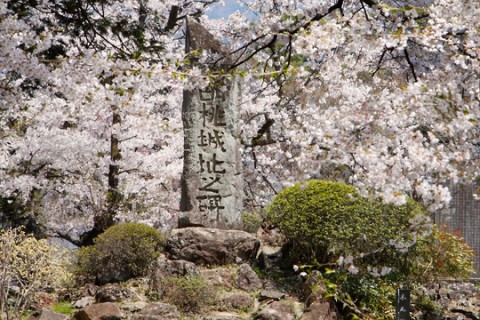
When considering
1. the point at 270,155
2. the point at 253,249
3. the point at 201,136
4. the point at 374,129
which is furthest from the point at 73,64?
the point at 270,155

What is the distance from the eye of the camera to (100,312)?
8820mm

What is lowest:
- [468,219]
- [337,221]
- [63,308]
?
[63,308]

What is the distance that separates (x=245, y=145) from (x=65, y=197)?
176 inches

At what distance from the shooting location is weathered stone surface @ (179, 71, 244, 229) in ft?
35.3

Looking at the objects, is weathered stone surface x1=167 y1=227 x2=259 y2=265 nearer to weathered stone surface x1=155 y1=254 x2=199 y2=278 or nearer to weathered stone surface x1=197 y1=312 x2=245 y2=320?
weathered stone surface x1=155 y1=254 x2=199 y2=278

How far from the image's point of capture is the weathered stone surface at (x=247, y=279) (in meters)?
9.85

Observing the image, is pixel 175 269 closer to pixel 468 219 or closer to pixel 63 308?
pixel 63 308

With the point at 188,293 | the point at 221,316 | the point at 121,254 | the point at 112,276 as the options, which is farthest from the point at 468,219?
the point at 112,276

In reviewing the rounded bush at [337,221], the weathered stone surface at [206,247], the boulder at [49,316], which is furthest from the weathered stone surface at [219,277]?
the boulder at [49,316]

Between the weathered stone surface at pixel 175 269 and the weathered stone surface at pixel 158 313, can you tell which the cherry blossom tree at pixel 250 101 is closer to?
the weathered stone surface at pixel 175 269

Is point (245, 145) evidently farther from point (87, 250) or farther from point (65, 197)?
point (87, 250)

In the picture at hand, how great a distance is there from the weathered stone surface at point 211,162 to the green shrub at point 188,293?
1560mm

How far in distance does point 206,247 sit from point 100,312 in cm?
227

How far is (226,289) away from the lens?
980 centimetres
